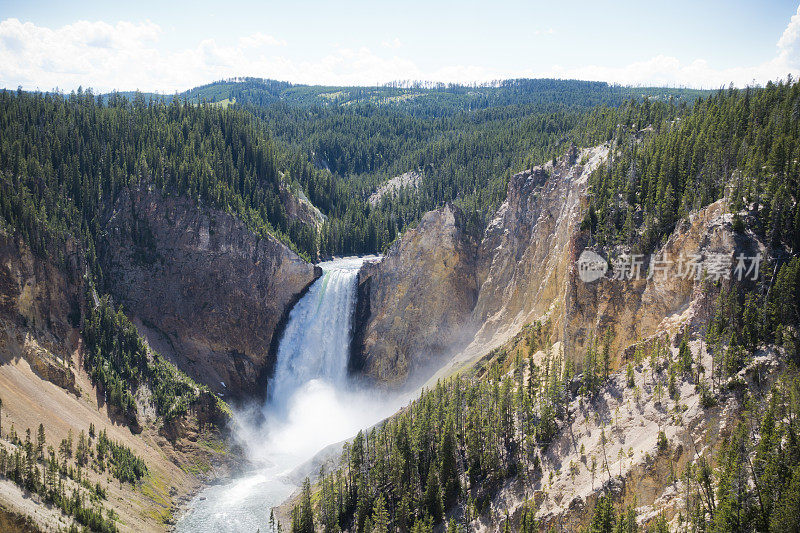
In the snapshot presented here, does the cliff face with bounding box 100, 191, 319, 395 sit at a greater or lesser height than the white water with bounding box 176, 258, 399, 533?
greater

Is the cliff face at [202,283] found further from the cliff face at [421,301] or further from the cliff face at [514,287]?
the cliff face at [514,287]

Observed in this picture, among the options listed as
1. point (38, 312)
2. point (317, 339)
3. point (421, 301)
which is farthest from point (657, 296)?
point (38, 312)

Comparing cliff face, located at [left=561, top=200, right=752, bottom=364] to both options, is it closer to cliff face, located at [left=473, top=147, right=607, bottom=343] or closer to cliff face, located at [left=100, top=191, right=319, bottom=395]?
cliff face, located at [left=473, top=147, right=607, bottom=343]

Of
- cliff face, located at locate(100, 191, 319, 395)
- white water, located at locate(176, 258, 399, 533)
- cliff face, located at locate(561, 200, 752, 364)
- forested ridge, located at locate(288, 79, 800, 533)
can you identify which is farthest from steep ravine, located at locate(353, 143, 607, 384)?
cliff face, located at locate(561, 200, 752, 364)

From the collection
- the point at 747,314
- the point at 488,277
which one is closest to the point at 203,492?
the point at 488,277

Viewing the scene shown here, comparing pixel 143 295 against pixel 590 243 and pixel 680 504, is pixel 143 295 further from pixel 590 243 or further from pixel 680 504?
pixel 680 504
